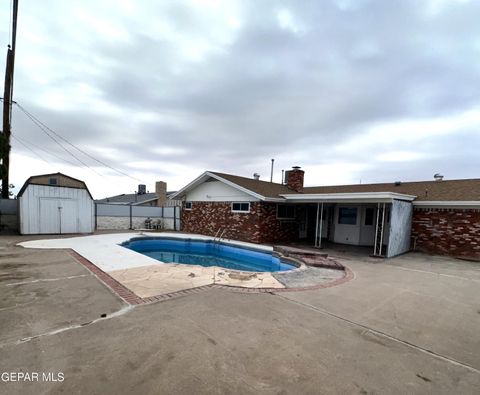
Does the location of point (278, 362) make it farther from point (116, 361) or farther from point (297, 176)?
point (297, 176)

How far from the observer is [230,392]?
215 centimetres

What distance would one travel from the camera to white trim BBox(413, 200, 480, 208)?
9161 millimetres

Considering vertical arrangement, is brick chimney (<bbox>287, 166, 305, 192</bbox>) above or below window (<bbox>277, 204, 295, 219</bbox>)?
above

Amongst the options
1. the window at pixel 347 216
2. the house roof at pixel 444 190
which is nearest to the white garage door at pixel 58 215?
the window at pixel 347 216

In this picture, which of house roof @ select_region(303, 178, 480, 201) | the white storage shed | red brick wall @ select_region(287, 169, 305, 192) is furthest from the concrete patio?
red brick wall @ select_region(287, 169, 305, 192)

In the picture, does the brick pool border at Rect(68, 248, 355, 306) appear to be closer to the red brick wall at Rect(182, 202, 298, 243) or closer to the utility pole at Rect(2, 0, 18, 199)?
the red brick wall at Rect(182, 202, 298, 243)

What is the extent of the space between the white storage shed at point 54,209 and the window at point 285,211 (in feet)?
38.4

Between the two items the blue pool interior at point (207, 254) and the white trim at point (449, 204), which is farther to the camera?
the blue pool interior at point (207, 254)

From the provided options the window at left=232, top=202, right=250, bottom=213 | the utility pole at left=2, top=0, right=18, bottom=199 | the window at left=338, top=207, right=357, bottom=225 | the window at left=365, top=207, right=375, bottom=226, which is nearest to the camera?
the window at left=365, top=207, right=375, bottom=226

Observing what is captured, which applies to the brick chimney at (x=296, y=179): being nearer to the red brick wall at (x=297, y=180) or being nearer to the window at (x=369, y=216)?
the red brick wall at (x=297, y=180)

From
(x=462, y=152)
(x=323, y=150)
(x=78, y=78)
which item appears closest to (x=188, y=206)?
(x=78, y=78)

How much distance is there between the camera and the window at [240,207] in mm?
12675

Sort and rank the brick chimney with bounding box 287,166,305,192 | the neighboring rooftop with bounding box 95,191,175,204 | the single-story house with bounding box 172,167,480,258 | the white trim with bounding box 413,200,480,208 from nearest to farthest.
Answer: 1. the white trim with bounding box 413,200,480,208
2. the single-story house with bounding box 172,167,480,258
3. the brick chimney with bounding box 287,166,305,192
4. the neighboring rooftop with bounding box 95,191,175,204

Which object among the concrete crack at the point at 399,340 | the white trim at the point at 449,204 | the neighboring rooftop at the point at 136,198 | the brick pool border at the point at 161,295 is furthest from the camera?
the neighboring rooftop at the point at 136,198
